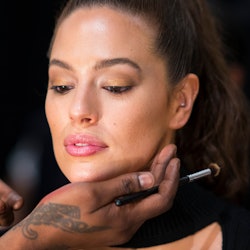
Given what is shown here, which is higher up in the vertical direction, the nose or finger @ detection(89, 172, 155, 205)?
the nose

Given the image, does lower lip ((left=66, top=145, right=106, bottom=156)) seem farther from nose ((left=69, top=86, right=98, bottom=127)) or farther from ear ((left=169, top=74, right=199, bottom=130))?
ear ((left=169, top=74, right=199, bottom=130))

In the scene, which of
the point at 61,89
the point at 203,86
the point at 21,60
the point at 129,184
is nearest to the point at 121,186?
the point at 129,184

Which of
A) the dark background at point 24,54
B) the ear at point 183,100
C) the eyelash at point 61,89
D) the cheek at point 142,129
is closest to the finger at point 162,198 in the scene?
the cheek at point 142,129

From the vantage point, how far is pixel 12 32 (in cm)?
276

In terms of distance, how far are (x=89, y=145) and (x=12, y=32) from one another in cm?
163

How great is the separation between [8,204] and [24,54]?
4.92 feet

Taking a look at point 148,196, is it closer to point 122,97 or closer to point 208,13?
point 122,97

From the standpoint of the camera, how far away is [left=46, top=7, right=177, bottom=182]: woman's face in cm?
129

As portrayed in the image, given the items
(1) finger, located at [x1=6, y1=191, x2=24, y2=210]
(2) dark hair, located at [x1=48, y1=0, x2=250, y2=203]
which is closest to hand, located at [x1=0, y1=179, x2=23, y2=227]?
(1) finger, located at [x1=6, y1=191, x2=24, y2=210]

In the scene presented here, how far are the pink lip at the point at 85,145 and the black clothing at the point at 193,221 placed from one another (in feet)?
0.73

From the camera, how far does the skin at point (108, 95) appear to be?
1.30m

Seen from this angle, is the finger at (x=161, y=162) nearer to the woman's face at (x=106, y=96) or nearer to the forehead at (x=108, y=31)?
the woman's face at (x=106, y=96)

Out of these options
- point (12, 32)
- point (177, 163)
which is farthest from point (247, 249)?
point (12, 32)

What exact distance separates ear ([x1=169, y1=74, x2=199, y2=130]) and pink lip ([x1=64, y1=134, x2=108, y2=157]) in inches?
9.0
